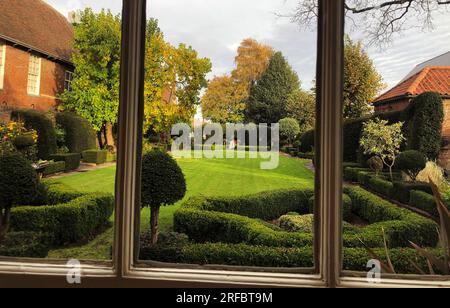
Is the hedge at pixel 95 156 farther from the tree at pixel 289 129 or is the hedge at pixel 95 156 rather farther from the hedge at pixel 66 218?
the tree at pixel 289 129

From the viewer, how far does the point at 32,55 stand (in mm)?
2406

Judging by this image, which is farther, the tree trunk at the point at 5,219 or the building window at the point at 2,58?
the building window at the point at 2,58

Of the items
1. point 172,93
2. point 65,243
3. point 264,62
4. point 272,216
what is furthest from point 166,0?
point 65,243

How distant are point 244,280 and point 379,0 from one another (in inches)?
72.2

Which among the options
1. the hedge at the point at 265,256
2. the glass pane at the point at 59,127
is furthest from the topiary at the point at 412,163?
the glass pane at the point at 59,127

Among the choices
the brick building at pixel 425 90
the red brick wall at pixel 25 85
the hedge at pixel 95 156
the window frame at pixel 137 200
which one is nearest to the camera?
the window frame at pixel 137 200

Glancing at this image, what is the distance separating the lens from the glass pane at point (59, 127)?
219 cm

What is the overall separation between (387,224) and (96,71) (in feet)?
6.82

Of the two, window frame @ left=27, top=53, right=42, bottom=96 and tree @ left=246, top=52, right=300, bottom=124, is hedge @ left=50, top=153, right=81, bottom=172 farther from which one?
tree @ left=246, top=52, right=300, bottom=124

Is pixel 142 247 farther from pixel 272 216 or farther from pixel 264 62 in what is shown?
pixel 264 62

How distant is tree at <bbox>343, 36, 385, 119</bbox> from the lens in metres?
2.00

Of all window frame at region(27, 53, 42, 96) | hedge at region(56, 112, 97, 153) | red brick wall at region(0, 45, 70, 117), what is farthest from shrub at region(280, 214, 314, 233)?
window frame at region(27, 53, 42, 96)

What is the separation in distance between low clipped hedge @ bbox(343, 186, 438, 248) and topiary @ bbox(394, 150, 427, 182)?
22 cm

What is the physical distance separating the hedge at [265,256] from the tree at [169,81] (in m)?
0.77
